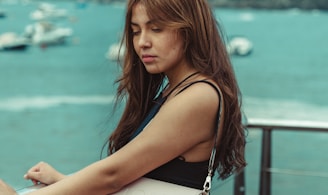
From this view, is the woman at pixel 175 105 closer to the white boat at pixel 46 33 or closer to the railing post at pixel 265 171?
the railing post at pixel 265 171

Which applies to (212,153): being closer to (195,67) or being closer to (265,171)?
(195,67)

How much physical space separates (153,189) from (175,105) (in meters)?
0.14

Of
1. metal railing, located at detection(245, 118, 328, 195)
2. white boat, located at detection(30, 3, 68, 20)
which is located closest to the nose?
metal railing, located at detection(245, 118, 328, 195)

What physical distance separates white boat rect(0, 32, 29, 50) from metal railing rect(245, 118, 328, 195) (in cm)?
355

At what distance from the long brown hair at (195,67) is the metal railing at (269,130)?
1.30 meters

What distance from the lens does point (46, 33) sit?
5738 millimetres

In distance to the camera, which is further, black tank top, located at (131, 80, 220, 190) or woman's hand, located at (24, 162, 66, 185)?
woman's hand, located at (24, 162, 66, 185)

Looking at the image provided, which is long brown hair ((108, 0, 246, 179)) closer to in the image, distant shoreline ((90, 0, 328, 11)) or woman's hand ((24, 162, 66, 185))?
woman's hand ((24, 162, 66, 185))

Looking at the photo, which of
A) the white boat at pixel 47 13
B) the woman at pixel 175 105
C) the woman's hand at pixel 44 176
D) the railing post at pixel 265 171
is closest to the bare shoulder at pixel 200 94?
the woman at pixel 175 105

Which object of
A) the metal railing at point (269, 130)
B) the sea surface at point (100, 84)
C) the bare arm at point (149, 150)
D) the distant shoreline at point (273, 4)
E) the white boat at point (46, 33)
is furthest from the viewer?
the white boat at point (46, 33)

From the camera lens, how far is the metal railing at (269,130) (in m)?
2.47

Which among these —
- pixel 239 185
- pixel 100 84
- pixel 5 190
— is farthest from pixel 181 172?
pixel 100 84

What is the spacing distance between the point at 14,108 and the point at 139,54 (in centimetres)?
777

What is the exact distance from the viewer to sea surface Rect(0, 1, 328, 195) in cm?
401
